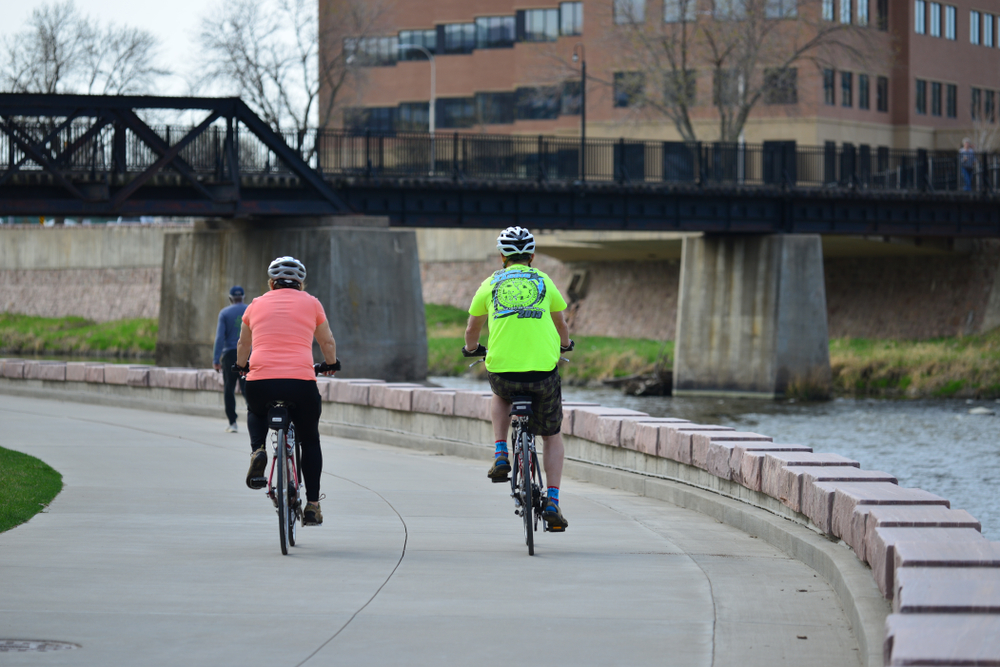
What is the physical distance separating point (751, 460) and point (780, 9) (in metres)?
49.2

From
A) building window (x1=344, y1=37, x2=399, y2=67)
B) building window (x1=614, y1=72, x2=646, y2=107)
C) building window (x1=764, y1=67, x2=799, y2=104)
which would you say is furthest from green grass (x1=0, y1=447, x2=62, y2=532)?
building window (x1=344, y1=37, x2=399, y2=67)

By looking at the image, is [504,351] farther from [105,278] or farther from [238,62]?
[105,278]

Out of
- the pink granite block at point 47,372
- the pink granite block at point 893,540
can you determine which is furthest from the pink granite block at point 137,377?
the pink granite block at point 893,540

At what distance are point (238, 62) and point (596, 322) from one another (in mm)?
20086

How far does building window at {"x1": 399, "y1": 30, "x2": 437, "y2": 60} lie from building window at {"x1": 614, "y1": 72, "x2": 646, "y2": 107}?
57.7ft

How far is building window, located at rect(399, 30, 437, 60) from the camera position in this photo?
82.4 m

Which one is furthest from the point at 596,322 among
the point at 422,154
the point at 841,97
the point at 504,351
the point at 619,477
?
the point at 504,351

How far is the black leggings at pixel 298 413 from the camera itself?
29.9 ft

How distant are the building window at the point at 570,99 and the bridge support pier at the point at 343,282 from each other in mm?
30510

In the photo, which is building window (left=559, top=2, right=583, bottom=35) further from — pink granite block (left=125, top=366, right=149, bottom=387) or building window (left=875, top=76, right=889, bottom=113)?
pink granite block (left=125, top=366, right=149, bottom=387)

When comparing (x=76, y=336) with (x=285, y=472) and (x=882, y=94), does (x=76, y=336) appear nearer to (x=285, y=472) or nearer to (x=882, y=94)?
(x=882, y=94)

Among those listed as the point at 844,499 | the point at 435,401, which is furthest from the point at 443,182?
the point at 844,499

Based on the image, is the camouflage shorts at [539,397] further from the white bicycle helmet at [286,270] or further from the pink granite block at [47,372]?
the pink granite block at [47,372]

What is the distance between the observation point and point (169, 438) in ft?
60.4
